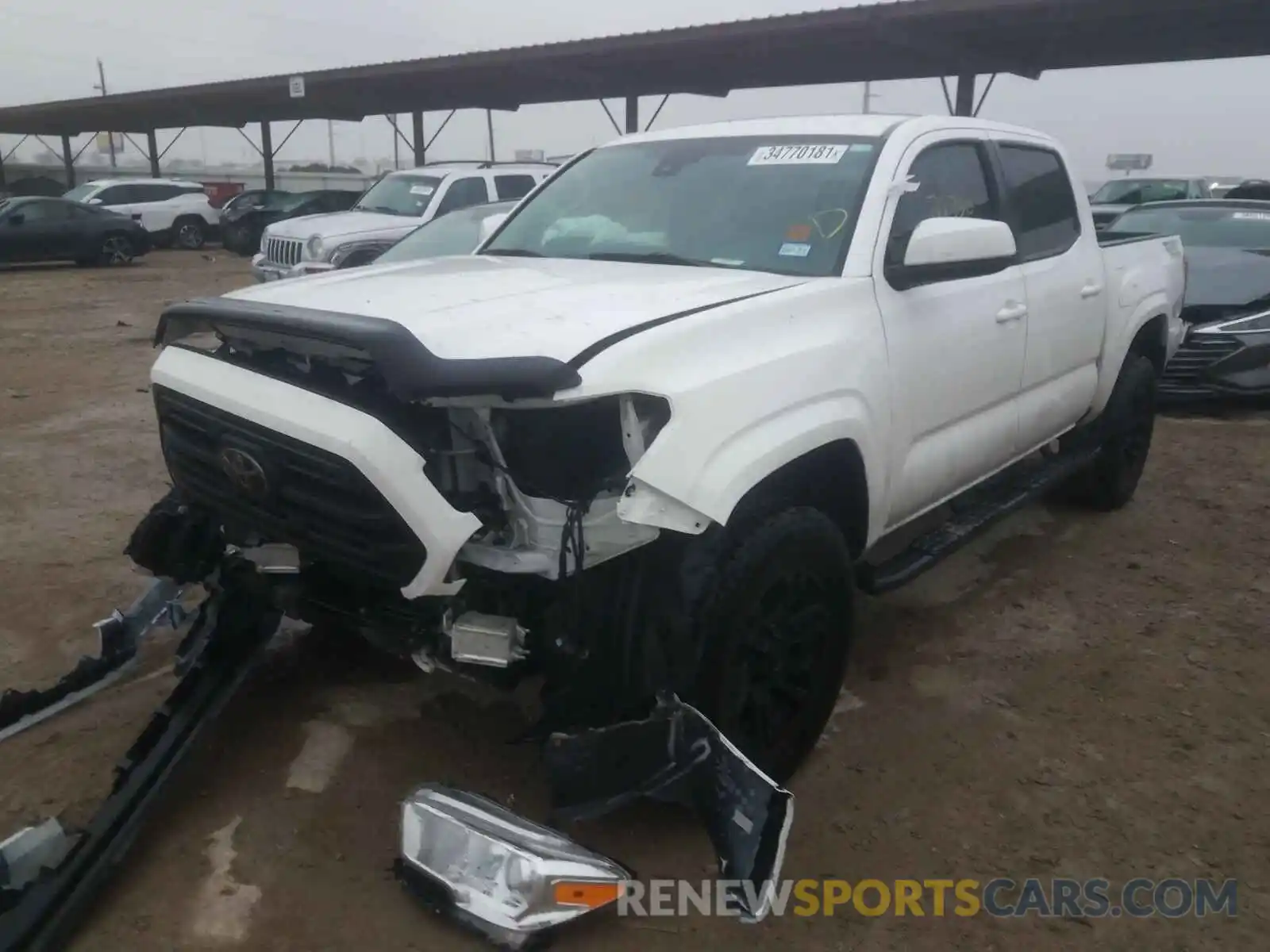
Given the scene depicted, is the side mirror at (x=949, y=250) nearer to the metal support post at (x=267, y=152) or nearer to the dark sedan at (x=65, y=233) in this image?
the dark sedan at (x=65, y=233)

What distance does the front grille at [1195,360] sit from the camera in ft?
25.2

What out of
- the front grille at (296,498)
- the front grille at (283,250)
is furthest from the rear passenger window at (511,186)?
the front grille at (296,498)

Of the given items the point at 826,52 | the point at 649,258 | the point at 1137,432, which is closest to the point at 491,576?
the point at 649,258

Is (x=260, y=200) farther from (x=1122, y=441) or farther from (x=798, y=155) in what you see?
(x=798, y=155)

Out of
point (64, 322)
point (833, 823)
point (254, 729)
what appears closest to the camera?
point (833, 823)

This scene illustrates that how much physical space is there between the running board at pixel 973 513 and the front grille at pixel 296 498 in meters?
1.63

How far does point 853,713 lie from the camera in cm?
354

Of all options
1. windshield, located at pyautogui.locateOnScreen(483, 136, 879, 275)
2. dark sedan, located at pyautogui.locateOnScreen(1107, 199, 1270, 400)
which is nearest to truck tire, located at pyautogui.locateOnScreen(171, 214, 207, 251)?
dark sedan, located at pyautogui.locateOnScreen(1107, 199, 1270, 400)

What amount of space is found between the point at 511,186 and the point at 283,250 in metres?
3.04

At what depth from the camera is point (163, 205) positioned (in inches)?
995

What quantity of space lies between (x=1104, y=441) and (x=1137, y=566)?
0.64 meters

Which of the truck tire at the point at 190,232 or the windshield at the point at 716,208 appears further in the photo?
the truck tire at the point at 190,232

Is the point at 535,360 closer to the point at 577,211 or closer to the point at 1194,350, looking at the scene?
the point at 577,211

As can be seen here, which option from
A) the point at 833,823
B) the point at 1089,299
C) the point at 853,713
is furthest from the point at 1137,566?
the point at 833,823
